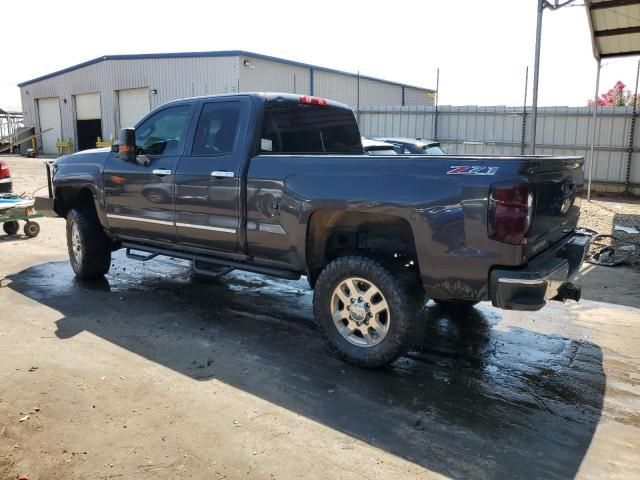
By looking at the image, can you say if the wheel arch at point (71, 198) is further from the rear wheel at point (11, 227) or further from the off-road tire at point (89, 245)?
the rear wheel at point (11, 227)

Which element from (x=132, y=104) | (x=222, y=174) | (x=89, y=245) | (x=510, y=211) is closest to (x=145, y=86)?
(x=132, y=104)

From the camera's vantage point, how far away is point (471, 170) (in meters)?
3.50

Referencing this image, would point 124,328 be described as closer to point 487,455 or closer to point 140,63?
point 487,455

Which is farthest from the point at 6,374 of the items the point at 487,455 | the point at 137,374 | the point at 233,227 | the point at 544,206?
the point at 544,206

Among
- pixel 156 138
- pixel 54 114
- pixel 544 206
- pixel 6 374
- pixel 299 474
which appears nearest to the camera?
pixel 299 474

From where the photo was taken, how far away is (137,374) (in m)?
4.06

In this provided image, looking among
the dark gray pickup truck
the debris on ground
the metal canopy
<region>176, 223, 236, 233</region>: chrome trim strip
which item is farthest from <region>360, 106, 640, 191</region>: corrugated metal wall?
<region>176, 223, 236, 233</region>: chrome trim strip

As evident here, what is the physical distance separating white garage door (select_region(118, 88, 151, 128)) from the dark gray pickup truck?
23675mm

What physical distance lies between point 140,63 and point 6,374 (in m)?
26.5

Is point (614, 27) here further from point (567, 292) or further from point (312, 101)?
point (567, 292)

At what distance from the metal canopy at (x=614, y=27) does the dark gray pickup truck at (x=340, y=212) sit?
762 cm

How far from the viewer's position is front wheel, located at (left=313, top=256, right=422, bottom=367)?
396 centimetres

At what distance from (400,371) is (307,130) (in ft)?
8.37

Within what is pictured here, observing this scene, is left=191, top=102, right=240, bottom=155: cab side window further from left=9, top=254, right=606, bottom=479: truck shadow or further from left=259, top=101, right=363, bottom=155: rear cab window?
left=9, top=254, right=606, bottom=479: truck shadow
